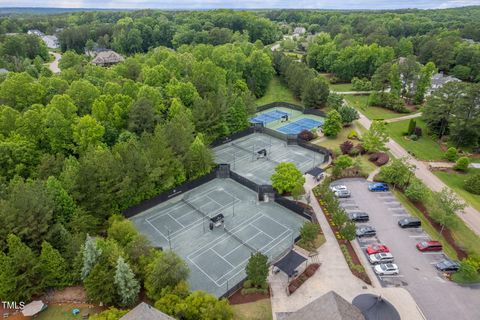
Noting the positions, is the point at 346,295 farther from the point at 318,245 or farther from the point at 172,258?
the point at 172,258

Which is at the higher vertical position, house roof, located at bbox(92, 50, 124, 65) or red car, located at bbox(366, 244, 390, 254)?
house roof, located at bbox(92, 50, 124, 65)

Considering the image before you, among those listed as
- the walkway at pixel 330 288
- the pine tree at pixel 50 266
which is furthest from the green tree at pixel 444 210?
the pine tree at pixel 50 266

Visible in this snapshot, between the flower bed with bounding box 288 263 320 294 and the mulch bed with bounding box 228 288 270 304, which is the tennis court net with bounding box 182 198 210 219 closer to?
the mulch bed with bounding box 228 288 270 304

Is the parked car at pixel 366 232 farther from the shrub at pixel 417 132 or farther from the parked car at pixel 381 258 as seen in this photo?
the shrub at pixel 417 132

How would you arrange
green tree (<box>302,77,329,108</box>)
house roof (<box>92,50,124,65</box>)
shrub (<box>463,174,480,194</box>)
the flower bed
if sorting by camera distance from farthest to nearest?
house roof (<box>92,50,124,65</box>), green tree (<box>302,77,329,108</box>), shrub (<box>463,174,480,194</box>), the flower bed

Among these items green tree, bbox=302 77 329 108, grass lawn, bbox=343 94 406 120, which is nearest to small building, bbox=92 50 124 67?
green tree, bbox=302 77 329 108

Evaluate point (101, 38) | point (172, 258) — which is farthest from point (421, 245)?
point (101, 38)

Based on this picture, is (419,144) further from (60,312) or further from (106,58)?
(106,58)

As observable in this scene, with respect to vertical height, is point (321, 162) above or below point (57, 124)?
below
